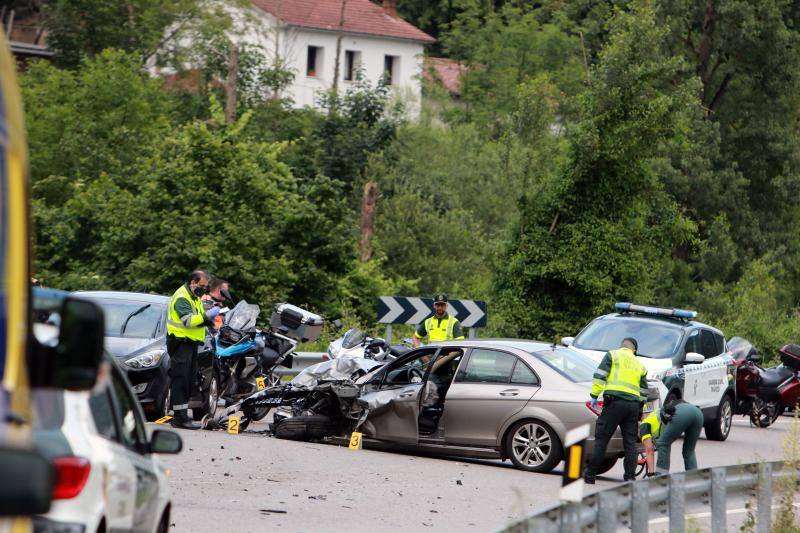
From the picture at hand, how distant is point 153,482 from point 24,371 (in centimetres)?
321

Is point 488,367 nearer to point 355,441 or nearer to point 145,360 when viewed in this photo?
point 355,441

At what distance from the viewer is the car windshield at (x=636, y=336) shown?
22047mm

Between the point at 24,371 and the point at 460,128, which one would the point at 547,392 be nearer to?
the point at 24,371

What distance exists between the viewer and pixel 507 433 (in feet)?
55.2

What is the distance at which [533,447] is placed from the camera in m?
16.7

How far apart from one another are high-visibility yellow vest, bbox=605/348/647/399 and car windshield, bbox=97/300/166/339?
621cm

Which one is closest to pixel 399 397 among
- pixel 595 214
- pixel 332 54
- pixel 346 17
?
pixel 595 214

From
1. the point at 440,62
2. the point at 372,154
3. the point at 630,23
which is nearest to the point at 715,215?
the point at 372,154

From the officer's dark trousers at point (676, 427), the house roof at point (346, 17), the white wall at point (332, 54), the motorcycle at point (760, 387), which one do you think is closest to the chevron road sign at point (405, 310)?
the motorcycle at point (760, 387)

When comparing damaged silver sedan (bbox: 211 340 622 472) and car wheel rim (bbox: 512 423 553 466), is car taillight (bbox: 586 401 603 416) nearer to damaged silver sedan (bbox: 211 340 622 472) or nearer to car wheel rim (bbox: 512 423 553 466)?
damaged silver sedan (bbox: 211 340 622 472)

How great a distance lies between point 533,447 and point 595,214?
57.7 feet

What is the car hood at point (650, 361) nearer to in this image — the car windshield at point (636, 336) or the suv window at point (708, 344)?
the car windshield at point (636, 336)

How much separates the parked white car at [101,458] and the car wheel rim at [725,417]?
656 inches

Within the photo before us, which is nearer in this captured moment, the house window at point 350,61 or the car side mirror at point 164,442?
the car side mirror at point 164,442
